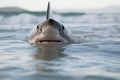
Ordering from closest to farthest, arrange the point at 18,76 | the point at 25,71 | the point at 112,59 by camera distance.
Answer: the point at 18,76
the point at 25,71
the point at 112,59

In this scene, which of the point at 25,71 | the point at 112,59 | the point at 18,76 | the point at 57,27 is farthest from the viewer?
the point at 57,27

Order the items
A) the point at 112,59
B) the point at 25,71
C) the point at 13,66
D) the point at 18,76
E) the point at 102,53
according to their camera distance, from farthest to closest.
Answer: the point at 102,53
the point at 112,59
the point at 13,66
the point at 25,71
the point at 18,76

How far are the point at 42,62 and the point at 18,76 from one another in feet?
3.22

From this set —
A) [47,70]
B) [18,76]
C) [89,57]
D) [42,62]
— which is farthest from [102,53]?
[18,76]

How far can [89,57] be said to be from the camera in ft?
18.9

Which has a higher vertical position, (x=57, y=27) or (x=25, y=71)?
(x=57, y=27)

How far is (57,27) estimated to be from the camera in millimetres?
7273

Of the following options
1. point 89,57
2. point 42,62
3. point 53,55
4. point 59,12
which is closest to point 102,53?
point 89,57

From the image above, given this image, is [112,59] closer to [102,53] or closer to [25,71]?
[102,53]

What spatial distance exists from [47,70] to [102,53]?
217 centimetres

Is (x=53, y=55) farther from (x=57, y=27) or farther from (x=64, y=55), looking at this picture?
(x=57, y=27)

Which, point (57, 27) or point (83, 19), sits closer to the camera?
point (57, 27)

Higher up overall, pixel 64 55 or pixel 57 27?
pixel 57 27

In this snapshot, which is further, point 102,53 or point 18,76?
point 102,53
